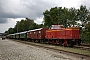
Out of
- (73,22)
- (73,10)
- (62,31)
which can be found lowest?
(62,31)

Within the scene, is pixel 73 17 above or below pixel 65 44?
above

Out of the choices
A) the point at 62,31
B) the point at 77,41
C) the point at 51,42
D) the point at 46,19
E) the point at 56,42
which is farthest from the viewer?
the point at 46,19

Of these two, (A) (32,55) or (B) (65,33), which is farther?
(B) (65,33)

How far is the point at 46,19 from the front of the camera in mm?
95812

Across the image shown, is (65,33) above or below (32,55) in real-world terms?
above

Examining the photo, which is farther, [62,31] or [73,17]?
[73,17]

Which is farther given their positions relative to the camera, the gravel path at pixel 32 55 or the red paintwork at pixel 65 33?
the red paintwork at pixel 65 33

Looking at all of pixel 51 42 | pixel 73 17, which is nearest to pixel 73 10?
pixel 73 17

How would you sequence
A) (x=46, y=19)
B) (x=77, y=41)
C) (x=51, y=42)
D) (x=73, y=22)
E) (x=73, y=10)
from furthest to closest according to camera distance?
1. (x=46, y=19)
2. (x=73, y=10)
3. (x=73, y=22)
4. (x=51, y=42)
5. (x=77, y=41)

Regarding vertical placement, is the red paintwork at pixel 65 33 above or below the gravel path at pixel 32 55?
above

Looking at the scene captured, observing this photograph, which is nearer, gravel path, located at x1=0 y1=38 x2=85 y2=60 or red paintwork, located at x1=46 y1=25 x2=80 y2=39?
gravel path, located at x1=0 y1=38 x2=85 y2=60

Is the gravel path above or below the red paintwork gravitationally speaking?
below

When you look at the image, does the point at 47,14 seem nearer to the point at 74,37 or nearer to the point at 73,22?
the point at 73,22

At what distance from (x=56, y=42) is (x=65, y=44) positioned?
3.56 metres
